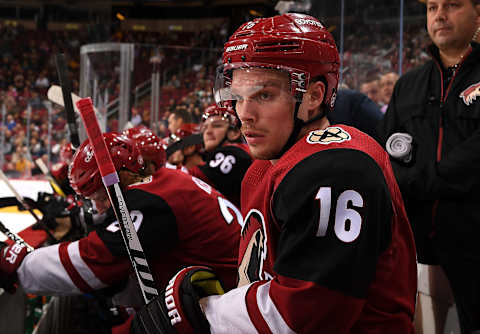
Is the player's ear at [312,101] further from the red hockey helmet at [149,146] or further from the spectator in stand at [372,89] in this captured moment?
the spectator in stand at [372,89]

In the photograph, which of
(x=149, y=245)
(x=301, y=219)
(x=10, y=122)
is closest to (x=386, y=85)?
(x=149, y=245)

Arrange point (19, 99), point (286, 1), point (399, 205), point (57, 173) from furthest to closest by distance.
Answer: point (19, 99) → point (286, 1) → point (57, 173) → point (399, 205)

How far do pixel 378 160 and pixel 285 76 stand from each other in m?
0.27

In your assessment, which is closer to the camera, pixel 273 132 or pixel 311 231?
pixel 311 231

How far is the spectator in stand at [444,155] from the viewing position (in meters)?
1.49

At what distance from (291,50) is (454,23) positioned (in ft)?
3.39

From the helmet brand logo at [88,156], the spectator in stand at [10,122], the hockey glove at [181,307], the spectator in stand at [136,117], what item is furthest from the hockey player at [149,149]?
the spectator in stand at [10,122]

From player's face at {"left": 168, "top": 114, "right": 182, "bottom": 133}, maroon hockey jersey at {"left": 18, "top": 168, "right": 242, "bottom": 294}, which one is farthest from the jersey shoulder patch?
player's face at {"left": 168, "top": 114, "right": 182, "bottom": 133}

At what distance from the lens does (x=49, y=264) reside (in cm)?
151

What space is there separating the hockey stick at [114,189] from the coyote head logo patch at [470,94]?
3.86 ft

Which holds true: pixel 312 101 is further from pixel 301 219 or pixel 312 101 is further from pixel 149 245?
pixel 149 245

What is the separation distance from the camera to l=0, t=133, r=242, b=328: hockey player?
58.3 inches

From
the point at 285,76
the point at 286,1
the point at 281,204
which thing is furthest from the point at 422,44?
the point at 281,204

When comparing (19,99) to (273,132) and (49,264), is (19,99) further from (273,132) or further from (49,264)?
(273,132)
